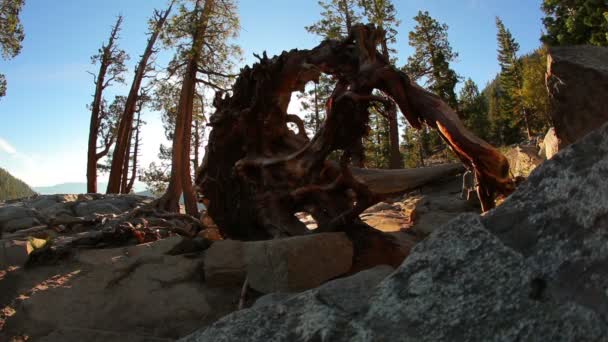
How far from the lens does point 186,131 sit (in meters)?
15.4

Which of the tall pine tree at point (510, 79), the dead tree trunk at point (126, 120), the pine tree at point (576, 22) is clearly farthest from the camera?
the tall pine tree at point (510, 79)

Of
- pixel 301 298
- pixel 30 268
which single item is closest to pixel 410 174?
pixel 301 298

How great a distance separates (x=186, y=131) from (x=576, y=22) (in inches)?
1293

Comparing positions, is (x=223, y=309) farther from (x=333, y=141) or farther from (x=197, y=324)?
(x=333, y=141)

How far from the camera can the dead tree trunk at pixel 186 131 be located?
1461 centimetres

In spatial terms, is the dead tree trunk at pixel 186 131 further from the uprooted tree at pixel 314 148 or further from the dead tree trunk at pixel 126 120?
the uprooted tree at pixel 314 148

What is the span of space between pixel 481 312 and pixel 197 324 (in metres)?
3.00

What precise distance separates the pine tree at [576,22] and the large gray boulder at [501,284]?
32466 millimetres

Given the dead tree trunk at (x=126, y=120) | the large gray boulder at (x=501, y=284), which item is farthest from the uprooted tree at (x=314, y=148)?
the dead tree trunk at (x=126, y=120)

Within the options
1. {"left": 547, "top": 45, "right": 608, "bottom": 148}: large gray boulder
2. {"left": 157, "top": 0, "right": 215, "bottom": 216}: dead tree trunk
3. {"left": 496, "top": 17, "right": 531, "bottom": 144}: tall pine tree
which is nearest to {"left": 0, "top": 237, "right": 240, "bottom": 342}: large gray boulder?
{"left": 547, "top": 45, "right": 608, "bottom": 148}: large gray boulder

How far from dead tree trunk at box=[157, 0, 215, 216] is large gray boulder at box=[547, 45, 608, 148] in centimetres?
1221

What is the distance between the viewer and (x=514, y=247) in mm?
1576

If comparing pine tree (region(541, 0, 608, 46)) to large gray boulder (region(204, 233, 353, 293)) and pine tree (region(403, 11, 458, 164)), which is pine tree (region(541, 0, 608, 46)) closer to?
pine tree (region(403, 11, 458, 164))

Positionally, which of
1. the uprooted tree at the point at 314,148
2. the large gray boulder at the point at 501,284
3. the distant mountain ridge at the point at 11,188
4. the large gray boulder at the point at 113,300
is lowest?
the large gray boulder at the point at 113,300
